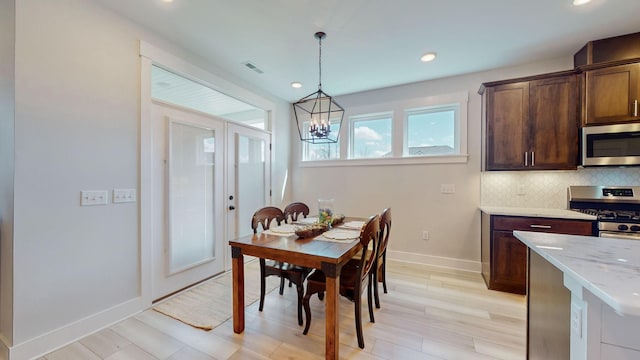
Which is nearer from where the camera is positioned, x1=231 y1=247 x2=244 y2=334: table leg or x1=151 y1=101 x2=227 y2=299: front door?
x1=231 y1=247 x2=244 y2=334: table leg

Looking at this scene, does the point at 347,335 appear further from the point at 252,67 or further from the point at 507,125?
the point at 252,67

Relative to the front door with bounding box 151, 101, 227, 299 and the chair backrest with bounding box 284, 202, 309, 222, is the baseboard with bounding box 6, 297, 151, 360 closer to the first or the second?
the front door with bounding box 151, 101, 227, 299

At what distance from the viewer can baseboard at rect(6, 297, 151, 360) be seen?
172 centimetres

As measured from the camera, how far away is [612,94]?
2.51 metres

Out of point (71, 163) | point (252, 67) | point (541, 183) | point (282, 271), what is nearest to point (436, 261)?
point (541, 183)

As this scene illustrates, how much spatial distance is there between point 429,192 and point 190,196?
318 cm

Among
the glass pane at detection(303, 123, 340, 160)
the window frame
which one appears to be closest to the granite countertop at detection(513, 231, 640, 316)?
the window frame

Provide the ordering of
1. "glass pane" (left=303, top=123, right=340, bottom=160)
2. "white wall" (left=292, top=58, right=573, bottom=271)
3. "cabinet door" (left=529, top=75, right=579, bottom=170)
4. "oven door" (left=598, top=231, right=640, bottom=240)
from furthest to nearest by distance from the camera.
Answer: "glass pane" (left=303, top=123, right=340, bottom=160) < "white wall" (left=292, top=58, right=573, bottom=271) < "cabinet door" (left=529, top=75, right=579, bottom=170) < "oven door" (left=598, top=231, right=640, bottom=240)

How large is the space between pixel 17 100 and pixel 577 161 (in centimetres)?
490

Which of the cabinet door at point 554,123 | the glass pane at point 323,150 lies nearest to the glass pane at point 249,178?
the glass pane at point 323,150

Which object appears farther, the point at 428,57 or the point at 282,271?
the point at 428,57

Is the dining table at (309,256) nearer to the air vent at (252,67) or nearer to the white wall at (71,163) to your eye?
the white wall at (71,163)

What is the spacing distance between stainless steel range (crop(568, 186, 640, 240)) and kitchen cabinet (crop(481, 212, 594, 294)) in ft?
1.32

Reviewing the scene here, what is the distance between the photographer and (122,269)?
89.0 inches
